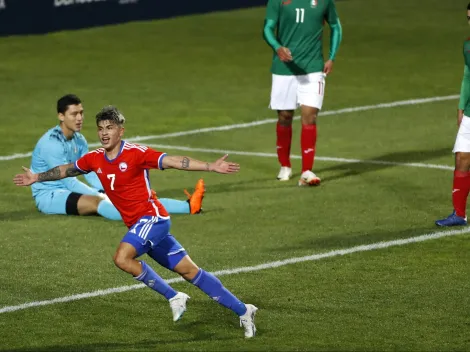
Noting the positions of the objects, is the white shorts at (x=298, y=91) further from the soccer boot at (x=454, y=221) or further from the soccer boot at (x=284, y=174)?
the soccer boot at (x=454, y=221)

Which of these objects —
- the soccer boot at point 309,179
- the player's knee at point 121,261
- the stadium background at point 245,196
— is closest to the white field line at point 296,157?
the stadium background at point 245,196

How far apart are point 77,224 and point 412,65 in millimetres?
12833

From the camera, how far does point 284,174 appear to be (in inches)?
634

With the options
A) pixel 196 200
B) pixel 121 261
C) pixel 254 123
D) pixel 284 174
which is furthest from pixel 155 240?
pixel 254 123

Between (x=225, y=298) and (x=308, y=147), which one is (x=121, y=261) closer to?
(x=225, y=298)

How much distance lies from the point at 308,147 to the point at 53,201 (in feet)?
10.5

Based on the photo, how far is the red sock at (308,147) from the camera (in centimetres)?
1574

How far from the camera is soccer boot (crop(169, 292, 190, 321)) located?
9996 millimetres

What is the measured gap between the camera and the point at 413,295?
1103 cm

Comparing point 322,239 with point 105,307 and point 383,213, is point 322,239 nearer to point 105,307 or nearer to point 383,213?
point 383,213

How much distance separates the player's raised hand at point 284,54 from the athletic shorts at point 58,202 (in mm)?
2922

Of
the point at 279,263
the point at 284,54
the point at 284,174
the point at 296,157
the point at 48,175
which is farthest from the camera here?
the point at 296,157

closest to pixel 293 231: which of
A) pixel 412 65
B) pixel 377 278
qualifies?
pixel 377 278

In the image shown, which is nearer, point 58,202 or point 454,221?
point 454,221
